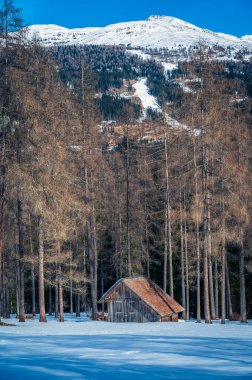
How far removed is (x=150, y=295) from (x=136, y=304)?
1.31m

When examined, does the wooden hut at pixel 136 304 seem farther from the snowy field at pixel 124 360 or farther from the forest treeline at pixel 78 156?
the snowy field at pixel 124 360

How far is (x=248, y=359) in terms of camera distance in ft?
32.3

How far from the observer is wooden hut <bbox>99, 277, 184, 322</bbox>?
32.5 m

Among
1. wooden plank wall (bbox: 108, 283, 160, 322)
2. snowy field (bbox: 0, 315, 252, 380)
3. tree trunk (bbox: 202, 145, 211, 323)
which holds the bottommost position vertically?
wooden plank wall (bbox: 108, 283, 160, 322)

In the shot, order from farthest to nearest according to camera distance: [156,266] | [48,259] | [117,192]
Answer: [156,266] → [117,192] → [48,259]

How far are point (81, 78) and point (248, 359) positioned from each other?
81.2 ft

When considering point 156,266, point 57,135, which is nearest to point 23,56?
point 57,135

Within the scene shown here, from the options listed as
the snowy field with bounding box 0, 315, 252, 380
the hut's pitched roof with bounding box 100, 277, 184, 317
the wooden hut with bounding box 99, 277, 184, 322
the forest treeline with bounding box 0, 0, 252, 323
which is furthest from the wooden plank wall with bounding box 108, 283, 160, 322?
the snowy field with bounding box 0, 315, 252, 380

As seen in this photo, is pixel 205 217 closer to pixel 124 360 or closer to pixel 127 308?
pixel 127 308

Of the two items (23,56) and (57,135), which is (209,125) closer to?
(57,135)

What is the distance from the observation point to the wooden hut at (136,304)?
32.5 metres

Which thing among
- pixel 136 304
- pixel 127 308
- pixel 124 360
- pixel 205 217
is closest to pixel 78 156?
pixel 205 217

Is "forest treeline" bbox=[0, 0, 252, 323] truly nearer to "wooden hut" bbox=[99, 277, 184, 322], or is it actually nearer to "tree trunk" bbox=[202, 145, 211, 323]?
"tree trunk" bbox=[202, 145, 211, 323]

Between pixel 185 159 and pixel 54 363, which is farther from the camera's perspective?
pixel 185 159
